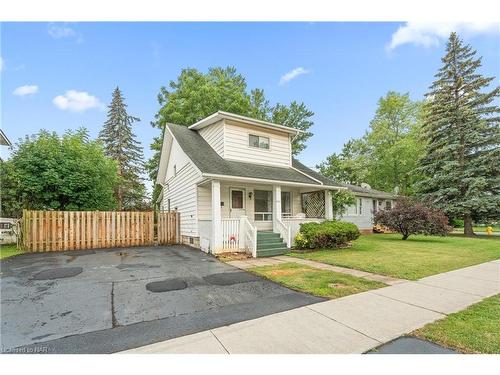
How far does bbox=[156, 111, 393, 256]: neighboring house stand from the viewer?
32.9 ft

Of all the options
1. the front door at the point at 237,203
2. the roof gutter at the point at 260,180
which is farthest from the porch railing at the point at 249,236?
the front door at the point at 237,203

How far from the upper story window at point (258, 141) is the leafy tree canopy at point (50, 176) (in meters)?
8.45

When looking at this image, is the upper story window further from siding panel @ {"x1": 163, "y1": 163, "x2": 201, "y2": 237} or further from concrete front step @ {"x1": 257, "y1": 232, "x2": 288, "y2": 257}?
concrete front step @ {"x1": 257, "y1": 232, "x2": 288, "y2": 257}

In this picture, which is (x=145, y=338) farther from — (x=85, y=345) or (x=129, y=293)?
(x=129, y=293)

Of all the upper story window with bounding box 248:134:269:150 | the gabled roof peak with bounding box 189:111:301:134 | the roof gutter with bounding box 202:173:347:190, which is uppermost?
the gabled roof peak with bounding box 189:111:301:134

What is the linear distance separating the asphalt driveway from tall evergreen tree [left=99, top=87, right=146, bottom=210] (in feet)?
81.3

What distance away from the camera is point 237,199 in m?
12.3

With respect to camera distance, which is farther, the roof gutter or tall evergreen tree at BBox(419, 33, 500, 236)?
tall evergreen tree at BBox(419, 33, 500, 236)

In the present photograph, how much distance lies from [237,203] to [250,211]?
0.77 meters

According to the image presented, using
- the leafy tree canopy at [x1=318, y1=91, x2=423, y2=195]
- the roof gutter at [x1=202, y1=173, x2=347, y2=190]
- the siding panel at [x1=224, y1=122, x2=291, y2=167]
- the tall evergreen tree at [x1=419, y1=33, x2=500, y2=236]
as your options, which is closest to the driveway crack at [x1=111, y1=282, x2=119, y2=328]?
the roof gutter at [x1=202, y1=173, x2=347, y2=190]

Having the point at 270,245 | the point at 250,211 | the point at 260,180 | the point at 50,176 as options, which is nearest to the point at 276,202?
the point at 260,180
